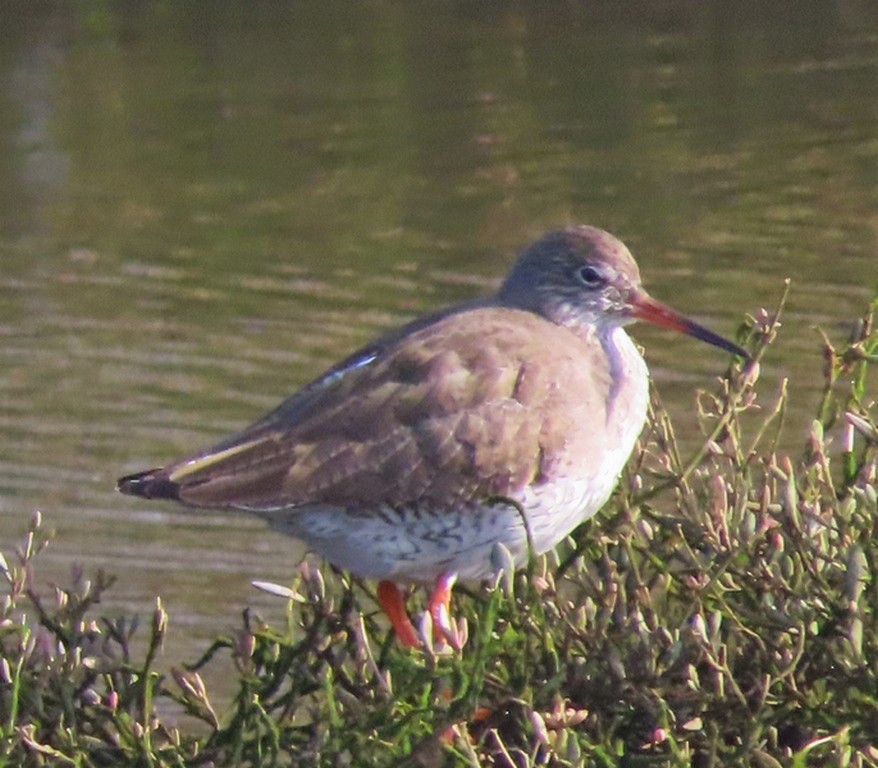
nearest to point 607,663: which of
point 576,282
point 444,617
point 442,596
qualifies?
point 444,617

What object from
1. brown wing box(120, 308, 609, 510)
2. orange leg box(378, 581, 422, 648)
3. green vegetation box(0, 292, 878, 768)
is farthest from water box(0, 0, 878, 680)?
green vegetation box(0, 292, 878, 768)

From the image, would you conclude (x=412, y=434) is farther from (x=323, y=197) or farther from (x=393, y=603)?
(x=323, y=197)

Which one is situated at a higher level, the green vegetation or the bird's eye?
the bird's eye

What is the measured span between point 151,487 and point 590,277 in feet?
4.69

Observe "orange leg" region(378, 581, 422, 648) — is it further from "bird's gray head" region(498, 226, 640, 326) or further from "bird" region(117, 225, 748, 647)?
"bird's gray head" region(498, 226, 640, 326)

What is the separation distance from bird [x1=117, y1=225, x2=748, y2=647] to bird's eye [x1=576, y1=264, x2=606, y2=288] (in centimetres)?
36

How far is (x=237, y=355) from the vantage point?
10406mm

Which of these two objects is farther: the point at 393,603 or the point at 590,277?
the point at 590,277

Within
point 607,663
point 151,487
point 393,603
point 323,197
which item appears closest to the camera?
point 607,663

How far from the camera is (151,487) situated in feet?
16.8

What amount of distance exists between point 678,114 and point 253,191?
3.12 metres

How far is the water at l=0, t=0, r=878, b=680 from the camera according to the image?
30.5 feet

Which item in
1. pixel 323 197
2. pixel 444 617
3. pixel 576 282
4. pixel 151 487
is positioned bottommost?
pixel 323 197

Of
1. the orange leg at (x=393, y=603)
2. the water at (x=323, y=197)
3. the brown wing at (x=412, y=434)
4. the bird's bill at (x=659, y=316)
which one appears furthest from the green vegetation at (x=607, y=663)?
the water at (x=323, y=197)
